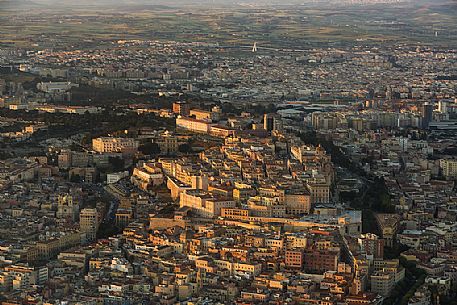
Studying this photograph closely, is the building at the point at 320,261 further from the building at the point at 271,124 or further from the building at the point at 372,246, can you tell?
the building at the point at 271,124

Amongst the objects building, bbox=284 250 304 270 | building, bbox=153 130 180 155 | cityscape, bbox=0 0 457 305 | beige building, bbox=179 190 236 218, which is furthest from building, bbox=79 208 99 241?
building, bbox=153 130 180 155

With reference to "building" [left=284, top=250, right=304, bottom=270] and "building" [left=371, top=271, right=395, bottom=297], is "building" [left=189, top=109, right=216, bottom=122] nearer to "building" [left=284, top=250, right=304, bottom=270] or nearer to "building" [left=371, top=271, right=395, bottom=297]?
"building" [left=284, top=250, right=304, bottom=270]

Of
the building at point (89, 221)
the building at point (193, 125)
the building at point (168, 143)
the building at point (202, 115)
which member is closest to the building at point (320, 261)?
the building at point (89, 221)

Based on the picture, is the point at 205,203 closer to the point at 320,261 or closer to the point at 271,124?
the point at 320,261

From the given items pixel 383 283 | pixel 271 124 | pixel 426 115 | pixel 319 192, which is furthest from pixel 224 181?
pixel 426 115

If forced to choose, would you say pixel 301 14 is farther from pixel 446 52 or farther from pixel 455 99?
pixel 455 99

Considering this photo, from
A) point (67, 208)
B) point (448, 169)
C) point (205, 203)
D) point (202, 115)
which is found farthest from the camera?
point (202, 115)

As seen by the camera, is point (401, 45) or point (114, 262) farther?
point (401, 45)

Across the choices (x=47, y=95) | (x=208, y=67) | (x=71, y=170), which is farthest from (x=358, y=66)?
(x=71, y=170)
